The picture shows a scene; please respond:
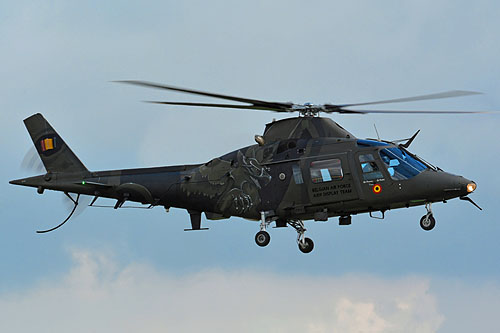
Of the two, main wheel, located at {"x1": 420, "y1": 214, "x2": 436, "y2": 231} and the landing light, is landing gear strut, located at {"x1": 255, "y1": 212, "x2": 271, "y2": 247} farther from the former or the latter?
the landing light

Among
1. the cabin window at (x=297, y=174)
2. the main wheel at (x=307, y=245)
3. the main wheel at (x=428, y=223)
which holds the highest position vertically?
the cabin window at (x=297, y=174)

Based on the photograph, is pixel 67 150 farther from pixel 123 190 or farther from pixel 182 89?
pixel 182 89

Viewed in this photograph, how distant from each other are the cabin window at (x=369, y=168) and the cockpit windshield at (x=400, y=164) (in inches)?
12.8

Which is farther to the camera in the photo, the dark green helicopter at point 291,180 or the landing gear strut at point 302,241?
the landing gear strut at point 302,241

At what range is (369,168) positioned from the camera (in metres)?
27.5

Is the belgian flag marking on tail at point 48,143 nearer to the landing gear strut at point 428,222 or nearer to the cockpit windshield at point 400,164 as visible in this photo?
the cockpit windshield at point 400,164

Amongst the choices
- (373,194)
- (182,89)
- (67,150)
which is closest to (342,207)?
(373,194)

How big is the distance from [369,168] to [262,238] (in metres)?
4.17

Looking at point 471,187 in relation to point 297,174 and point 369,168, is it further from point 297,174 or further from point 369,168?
point 297,174

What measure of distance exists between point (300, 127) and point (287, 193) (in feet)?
7.65

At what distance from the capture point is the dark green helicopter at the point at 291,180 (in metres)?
27.2

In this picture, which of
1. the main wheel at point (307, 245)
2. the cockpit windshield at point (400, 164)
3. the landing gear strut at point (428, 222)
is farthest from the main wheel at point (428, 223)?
the main wheel at point (307, 245)

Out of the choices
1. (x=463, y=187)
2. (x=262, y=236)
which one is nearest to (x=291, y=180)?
(x=262, y=236)

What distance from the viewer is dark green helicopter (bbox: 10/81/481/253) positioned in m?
27.2
